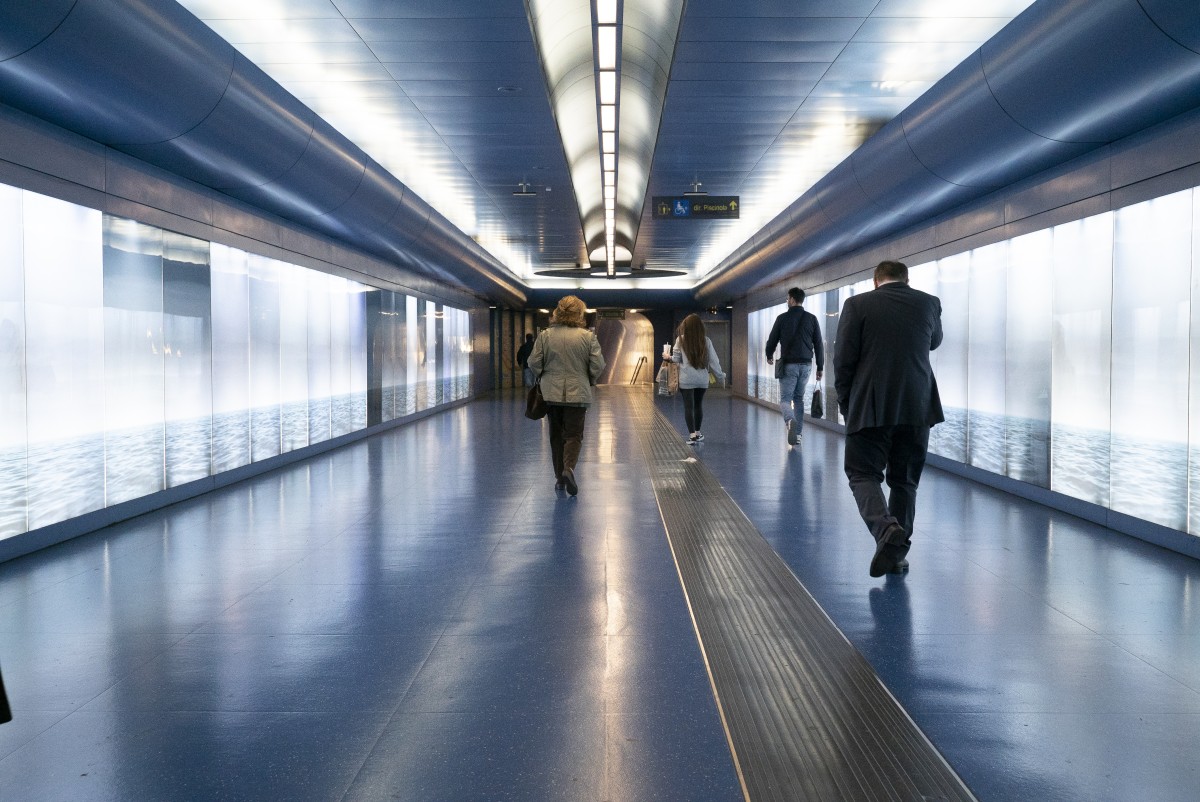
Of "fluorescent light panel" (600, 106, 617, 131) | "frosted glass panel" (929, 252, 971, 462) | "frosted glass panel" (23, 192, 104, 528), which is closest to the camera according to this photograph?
"frosted glass panel" (23, 192, 104, 528)

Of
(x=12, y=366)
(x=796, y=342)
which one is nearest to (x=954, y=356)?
(x=796, y=342)

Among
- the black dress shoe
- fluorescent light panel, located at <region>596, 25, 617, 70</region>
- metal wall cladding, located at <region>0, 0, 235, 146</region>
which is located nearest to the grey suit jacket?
the black dress shoe

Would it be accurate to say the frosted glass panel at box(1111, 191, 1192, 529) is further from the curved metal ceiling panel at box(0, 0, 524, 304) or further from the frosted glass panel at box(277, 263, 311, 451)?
the frosted glass panel at box(277, 263, 311, 451)

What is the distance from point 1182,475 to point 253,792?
19.2 feet

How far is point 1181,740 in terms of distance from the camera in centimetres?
283

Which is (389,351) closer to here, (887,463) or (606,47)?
(606,47)

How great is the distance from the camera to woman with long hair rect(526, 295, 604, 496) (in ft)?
25.8

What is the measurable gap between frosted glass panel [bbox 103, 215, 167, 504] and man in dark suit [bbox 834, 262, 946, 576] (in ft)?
18.2

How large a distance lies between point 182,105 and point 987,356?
7.76 m

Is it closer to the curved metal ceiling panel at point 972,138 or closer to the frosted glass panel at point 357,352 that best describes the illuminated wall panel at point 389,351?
the frosted glass panel at point 357,352

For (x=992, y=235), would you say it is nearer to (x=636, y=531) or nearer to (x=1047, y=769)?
(x=636, y=531)

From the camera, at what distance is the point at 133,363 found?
711 centimetres

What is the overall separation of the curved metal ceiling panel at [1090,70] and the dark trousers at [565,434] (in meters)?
4.28

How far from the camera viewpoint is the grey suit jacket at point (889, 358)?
4.86 meters
